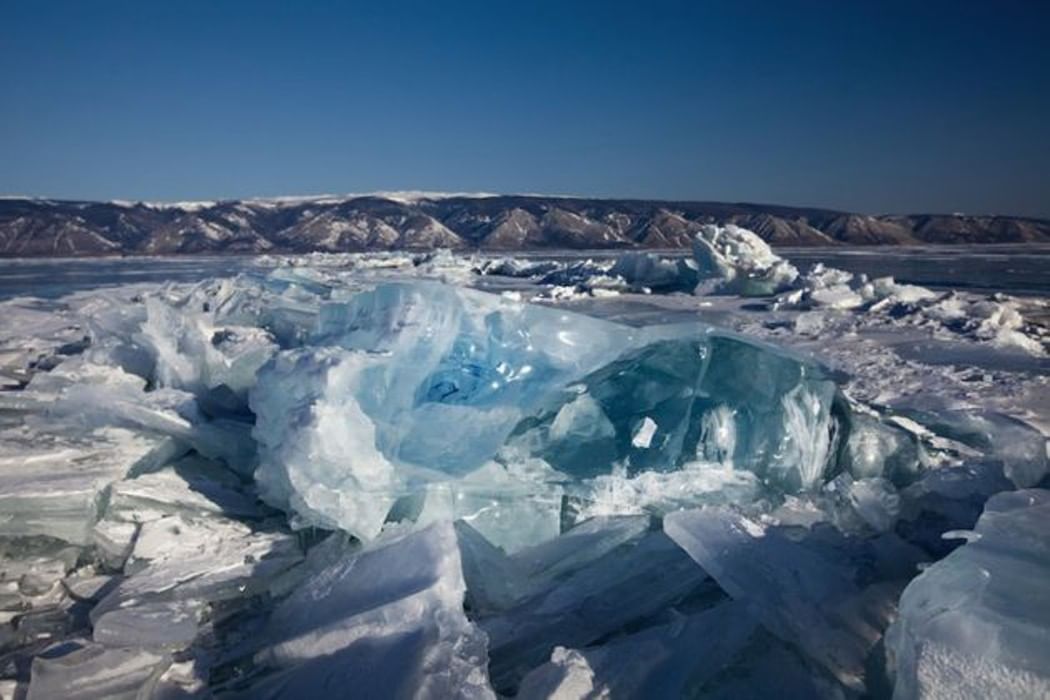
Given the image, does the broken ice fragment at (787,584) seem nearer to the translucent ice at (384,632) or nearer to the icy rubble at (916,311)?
the translucent ice at (384,632)

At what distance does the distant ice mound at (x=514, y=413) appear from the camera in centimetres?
231

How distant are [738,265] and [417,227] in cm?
4039

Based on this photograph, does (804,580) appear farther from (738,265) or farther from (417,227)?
(417,227)

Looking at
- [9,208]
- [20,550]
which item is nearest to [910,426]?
[20,550]

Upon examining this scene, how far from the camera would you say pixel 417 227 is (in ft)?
162

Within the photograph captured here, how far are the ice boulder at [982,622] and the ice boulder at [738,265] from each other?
9850 mm

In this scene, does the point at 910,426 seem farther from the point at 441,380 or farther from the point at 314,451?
the point at 314,451

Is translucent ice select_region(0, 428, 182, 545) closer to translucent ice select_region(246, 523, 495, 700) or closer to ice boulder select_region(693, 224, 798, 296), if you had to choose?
translucent ice select_region(246, 523, 495, 700)

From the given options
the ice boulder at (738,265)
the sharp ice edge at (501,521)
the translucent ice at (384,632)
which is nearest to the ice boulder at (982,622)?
the sharp ice edge at (501,521)

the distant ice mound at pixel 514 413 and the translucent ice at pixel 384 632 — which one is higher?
the distant ice mound at pixel 514 413

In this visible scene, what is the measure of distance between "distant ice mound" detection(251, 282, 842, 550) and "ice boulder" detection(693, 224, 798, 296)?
859 cm

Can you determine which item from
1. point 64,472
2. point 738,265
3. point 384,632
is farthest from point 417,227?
point 384,632

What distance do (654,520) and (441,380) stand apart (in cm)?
100

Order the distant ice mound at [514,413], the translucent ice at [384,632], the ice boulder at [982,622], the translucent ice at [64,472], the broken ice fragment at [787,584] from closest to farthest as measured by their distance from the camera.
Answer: the ice boulder at [982,622]
the translucent ice at [384,632]
the broken ice fragment at [787,584]
the translucent ice at [64,472]
the distant ice mound at [514,413]
